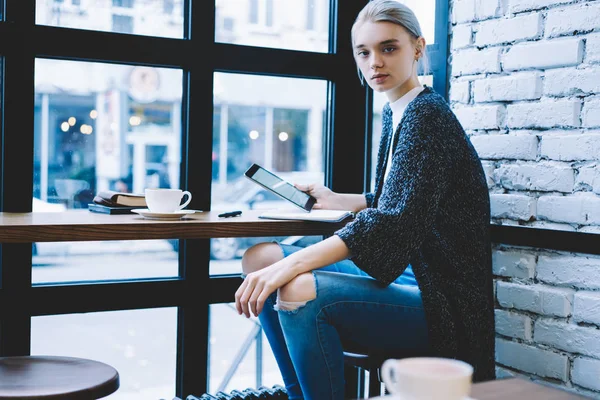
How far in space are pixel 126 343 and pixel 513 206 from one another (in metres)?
1.20

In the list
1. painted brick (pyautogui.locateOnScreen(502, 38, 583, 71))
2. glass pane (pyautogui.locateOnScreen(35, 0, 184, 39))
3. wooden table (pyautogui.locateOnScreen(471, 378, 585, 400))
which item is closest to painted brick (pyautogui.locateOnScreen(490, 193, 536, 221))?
painted brick (pyautogui.locateOnScreen(502, 38, 583, 71))

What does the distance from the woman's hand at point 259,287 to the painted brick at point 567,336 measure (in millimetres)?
735

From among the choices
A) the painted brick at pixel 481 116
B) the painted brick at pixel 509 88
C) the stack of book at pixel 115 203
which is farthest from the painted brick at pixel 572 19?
the stack of book at pixel 115 203

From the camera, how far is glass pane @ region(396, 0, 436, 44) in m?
2.21

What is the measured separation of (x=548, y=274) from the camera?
1.84m

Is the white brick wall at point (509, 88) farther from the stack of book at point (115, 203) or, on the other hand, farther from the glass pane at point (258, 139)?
the stack of book at point (115, 203)

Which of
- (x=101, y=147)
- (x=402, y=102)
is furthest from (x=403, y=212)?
(x=101, y=147)

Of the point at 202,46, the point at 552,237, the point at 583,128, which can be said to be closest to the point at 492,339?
the point at 552,237

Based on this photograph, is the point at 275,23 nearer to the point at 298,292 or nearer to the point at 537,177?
the point at 537,177

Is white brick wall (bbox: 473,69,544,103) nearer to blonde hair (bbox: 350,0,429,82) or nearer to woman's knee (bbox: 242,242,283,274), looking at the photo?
blonde hair (bbox: 350,0,429,82)

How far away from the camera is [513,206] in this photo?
6.33 ft

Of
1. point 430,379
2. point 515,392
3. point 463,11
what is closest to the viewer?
point 430,379

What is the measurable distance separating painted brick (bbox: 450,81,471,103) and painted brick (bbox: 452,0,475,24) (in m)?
0.18

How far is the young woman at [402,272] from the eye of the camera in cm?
158
